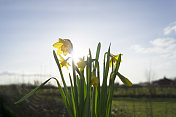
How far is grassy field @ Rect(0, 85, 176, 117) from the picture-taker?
2.50 metres

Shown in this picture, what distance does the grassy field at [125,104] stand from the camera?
2.50 metres

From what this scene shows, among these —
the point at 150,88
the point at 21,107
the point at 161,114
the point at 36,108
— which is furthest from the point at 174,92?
the point at 21,107

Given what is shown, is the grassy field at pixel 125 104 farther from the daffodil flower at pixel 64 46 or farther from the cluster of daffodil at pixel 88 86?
the daffodil flower at pixel 64 46

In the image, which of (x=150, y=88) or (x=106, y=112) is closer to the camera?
(x=106, y=112)

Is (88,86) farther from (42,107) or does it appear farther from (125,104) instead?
(42,107)

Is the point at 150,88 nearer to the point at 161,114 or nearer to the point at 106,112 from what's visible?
the point at 161,114

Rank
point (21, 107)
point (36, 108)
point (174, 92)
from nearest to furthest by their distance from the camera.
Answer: point (36, 108)
point (21, 107)
point (174, 92)

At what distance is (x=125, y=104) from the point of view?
9.34ft

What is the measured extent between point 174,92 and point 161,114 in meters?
2.50

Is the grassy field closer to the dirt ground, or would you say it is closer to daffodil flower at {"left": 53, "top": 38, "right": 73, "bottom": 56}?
the dirt ground

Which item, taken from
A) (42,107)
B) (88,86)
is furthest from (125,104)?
(88,86)

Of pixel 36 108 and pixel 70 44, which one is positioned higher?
pixel 70 44

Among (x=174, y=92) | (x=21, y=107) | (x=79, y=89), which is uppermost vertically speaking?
(x=79, y=89)

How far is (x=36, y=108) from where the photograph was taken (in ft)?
12.1
